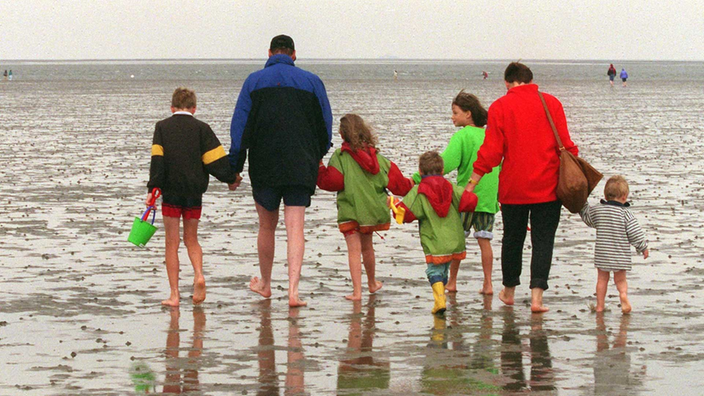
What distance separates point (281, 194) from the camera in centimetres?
880

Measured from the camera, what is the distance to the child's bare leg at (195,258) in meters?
8.71

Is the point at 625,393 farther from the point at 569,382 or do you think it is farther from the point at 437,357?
the point at 437,357

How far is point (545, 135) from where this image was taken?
841 centimetres

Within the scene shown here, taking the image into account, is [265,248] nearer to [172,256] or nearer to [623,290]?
[172,256]

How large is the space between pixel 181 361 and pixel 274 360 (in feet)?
1.86

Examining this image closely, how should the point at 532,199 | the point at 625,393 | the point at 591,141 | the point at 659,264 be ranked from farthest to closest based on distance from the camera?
the point at 591,141 → the point at 659,264 → the point at 532,199 → the point at 625,393

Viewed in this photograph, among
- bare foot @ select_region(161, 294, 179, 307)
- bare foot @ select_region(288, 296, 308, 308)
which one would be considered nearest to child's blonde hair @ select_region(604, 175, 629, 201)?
bare foot @ select_region(288, 296, 308, 308)

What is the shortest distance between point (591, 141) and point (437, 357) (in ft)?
65.6

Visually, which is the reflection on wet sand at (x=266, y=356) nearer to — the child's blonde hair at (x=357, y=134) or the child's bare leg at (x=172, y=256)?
the child's bare leg at (x=172, y=256)

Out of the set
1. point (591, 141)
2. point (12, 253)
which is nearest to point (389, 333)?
point (12, 253)

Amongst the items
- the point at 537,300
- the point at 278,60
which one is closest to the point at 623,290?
the point at 537,300

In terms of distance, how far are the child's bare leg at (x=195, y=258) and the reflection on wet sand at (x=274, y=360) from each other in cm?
54

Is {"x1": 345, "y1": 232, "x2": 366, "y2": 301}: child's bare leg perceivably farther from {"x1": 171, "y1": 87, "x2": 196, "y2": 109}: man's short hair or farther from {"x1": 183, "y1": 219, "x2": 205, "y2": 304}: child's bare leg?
{"x1": 171, "y1": 87, "x2": 196, "y2": 109}: man's short hair

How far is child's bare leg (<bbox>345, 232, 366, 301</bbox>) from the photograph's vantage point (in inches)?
351
